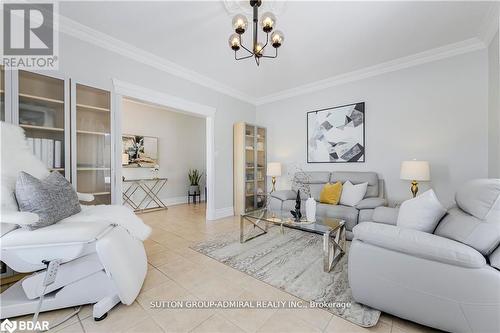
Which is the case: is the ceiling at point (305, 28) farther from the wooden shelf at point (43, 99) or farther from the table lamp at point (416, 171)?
the table lamp at point (416, 171)

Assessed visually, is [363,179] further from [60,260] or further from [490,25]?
[60,260]

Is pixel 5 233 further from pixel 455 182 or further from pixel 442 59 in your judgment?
pixel 442 59

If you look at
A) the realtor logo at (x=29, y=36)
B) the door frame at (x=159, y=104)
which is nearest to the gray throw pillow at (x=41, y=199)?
the door frame at (x=159, y=104)

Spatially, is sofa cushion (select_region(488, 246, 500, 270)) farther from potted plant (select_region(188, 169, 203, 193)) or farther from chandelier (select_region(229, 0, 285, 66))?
potted plant (select_region(188, 169, 203, 193))

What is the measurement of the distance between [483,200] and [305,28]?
7.37ft

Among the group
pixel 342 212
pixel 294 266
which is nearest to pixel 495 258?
pixel 294 266

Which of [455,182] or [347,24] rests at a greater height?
[347,24]

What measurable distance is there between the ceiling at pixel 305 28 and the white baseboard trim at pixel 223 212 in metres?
2.59

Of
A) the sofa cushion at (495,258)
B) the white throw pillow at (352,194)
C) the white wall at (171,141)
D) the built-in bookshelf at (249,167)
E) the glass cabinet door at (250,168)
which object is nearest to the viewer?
the sofa cushion at (495,258)

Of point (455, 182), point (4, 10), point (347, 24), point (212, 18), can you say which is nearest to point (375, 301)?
Answer: point (455, 182)

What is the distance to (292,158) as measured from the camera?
436cm

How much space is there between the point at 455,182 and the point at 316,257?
7.31ft

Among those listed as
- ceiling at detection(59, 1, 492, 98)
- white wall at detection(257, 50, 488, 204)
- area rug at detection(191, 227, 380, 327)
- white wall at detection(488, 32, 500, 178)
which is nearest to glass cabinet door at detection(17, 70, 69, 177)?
ceiling at detection(59, 1, 492, 98)

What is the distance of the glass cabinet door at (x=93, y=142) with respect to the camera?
2.36 m
